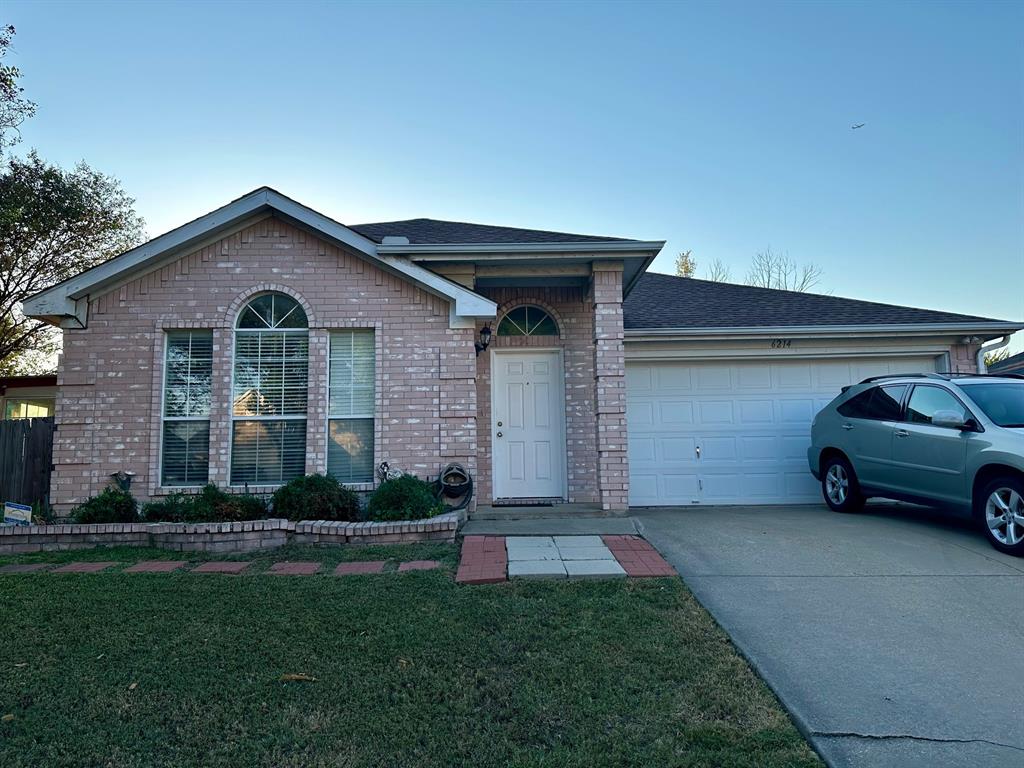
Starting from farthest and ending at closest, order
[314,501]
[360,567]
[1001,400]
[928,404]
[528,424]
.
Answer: [528,424], [928,404], [314,501], [1001,400], [360,567]

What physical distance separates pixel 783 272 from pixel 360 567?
78.8 ft

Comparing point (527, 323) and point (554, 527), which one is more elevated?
point (527, 323)

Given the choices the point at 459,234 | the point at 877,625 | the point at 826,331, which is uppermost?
the point at 459,234

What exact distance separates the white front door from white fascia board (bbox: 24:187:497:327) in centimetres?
174

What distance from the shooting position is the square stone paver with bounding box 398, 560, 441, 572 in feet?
17.2

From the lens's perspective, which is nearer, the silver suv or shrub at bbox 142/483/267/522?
the silver suv

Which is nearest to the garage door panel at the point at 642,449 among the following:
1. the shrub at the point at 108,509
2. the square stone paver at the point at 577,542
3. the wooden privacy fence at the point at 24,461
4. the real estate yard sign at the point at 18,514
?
the square stone paver at the point at 577,542

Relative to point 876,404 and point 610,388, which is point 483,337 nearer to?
point 610,388

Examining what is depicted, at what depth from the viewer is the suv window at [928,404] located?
20.8 ft

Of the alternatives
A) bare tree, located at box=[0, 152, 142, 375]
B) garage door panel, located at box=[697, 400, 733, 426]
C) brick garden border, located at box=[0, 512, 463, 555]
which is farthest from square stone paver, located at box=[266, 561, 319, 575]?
bare tree, located at box=[0, 152, 142, 375]

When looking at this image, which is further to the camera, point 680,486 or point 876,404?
point 680,486

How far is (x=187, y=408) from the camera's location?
7.23 metres

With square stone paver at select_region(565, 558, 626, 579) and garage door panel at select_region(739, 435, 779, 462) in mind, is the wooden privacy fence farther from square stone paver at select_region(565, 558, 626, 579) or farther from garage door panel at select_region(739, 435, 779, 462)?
garage door panel at select_region(739, 435, 779, 462)

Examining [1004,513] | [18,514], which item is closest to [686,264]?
[1004,513]
